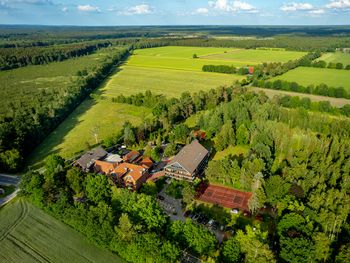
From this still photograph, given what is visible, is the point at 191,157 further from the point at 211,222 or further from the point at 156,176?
the point at 211,222

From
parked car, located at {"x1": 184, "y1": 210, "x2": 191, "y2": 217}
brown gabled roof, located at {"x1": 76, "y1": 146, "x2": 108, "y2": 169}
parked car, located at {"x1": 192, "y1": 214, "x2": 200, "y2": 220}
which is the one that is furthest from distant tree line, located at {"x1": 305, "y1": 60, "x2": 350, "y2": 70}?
parked car, located at {"x1": 192, "y1": 214, "x2": 200, "y2": 220}

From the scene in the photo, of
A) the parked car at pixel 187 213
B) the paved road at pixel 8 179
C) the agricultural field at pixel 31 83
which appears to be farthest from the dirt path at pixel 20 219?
the agricultural field at pixel 31 83

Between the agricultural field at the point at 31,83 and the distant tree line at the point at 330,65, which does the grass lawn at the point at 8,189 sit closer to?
the agricultural field at the point at 31,83

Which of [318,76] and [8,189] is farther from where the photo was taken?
[318,76]

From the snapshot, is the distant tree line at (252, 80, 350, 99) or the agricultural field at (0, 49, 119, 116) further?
the agricultural field at (0, 49, 119, 116)

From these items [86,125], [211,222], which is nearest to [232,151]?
[211,222]

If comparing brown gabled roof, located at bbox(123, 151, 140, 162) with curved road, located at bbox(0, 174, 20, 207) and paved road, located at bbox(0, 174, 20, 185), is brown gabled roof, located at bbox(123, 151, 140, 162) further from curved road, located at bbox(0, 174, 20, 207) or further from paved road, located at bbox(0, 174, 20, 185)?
paved road, located at bbox(0, 174, 20, 185)

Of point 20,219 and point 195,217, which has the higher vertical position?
point 20,219

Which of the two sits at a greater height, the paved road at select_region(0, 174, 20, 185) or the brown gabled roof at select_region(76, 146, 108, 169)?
the brown gabled roof at select_region(76, 146, 108, 169)
